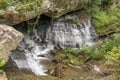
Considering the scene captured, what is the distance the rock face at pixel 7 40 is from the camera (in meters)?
9.93

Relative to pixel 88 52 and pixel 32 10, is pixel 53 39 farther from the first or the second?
pixel 32 10

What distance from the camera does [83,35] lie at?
1405 centimetres

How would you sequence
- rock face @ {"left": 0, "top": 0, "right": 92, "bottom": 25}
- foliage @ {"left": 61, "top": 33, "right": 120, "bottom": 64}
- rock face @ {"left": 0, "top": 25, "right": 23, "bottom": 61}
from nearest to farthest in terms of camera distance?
rock face @ {"left": 0, "top": 25, "right": 23, "bottom": 61}
rock face @ {"left": 0, "top": 0, "right": 92, "bottom": 25}
foliage @ {"left": 61, "top": 33, "right": 120, "bottom": 64}

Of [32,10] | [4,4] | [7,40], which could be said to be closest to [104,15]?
[32,10]

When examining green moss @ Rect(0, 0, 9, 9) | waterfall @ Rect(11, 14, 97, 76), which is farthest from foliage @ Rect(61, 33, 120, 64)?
green moss @ Rect(0, 0, 9, 9)

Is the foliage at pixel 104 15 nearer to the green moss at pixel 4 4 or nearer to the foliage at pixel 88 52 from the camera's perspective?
the foliage at pixel 88 52

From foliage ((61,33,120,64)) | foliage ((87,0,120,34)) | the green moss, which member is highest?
the green moss

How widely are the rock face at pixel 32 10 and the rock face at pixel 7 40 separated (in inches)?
22.6

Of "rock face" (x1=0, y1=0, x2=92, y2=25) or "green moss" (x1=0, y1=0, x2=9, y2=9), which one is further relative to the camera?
"rock face" (x1=0, y1=0, x2=92, y2=25)

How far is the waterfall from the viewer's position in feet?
39.0

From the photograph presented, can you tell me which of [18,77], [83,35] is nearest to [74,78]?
[18,77]

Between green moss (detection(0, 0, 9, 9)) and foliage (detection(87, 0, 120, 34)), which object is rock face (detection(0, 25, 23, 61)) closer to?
green moss (detection(0, 0, 9, 9))

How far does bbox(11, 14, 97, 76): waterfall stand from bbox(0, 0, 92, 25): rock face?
68 centimetres

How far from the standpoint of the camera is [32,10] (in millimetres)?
11617
